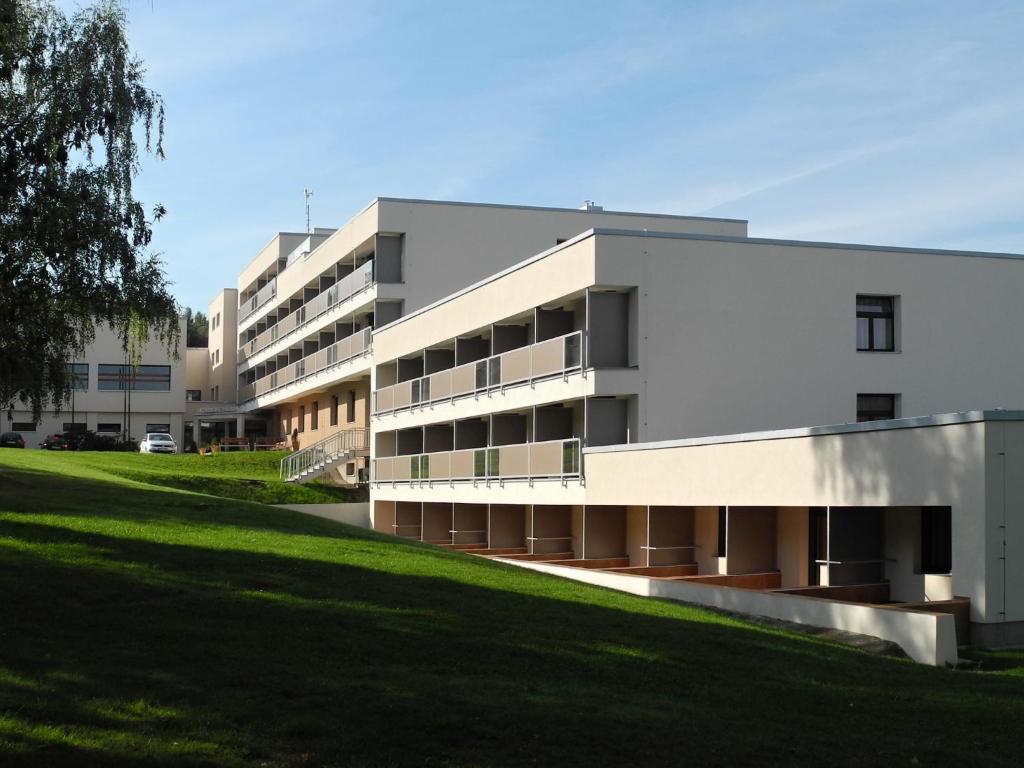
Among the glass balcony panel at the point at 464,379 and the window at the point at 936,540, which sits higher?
the glass balcony panel at the point at 464,379

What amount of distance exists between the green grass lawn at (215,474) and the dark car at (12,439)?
14388 millimetres

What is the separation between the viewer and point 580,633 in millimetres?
14953

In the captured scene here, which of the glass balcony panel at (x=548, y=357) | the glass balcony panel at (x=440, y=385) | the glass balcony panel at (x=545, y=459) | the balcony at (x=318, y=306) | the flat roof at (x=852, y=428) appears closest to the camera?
the flat roof at (x=852, y=428)

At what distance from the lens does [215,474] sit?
194 feet

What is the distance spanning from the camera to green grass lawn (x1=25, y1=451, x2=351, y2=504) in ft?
167

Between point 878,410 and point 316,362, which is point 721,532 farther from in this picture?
point 316,362

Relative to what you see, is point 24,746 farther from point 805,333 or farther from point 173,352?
point 805,333

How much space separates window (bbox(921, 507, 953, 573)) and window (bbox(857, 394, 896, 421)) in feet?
34.3

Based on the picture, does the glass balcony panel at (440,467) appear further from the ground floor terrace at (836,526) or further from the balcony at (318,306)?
the balcony at (318,306)

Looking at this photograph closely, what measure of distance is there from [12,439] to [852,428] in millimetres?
68616

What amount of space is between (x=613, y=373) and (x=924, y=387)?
27.9 feet

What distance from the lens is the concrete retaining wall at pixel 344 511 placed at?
167 feet

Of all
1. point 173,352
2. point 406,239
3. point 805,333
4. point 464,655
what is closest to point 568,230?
point 406,239

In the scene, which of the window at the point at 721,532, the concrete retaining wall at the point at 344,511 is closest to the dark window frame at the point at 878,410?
the window at the point at 721,532
